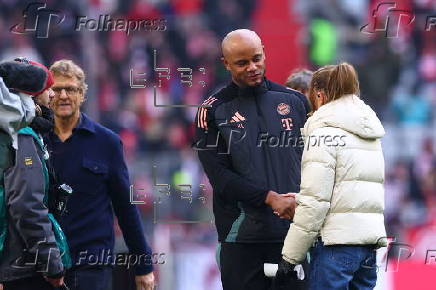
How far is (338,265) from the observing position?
5.31 m

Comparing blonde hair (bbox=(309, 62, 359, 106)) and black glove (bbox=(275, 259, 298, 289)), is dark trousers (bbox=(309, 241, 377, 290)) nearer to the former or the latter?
black glove (bbox=(275, 259, 298, 289))

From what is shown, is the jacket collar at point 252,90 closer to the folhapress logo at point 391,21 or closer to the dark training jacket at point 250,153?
the dark training jacket at point 250,153

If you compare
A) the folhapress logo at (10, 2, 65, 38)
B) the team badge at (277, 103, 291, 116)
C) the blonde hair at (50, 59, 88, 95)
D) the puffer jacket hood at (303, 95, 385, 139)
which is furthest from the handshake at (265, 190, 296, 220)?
the folhapress logo at (10, 2, 65, 38)

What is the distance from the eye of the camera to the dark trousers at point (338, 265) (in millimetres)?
5309

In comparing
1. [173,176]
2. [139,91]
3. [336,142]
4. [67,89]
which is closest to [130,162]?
[173,176]

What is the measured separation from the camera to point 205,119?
5.91 meters

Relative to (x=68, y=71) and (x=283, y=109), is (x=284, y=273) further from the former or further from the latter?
(x=68, y=71)

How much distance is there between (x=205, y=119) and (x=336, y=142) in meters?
0.90

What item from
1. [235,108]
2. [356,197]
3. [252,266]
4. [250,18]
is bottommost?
[252,266]

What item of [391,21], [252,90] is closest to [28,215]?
[252,90]

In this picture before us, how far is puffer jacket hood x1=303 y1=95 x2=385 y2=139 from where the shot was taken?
17.5 feet

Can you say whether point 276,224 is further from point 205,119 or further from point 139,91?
point 139,91

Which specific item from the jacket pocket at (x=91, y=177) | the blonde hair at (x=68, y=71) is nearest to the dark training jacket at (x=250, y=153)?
the jacket pocket at (x=91, y=177)

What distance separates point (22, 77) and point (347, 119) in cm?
160
